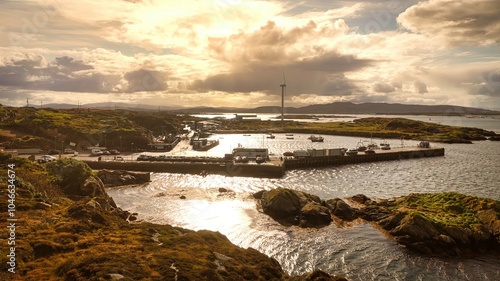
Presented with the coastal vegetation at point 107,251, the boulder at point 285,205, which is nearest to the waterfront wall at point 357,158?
the boulder at point 285,205

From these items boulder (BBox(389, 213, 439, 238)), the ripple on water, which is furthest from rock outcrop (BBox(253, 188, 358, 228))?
boulder (BBox(389, 213, 439, 238))

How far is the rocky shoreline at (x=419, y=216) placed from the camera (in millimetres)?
48000

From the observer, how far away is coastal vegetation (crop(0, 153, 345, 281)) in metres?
27.7

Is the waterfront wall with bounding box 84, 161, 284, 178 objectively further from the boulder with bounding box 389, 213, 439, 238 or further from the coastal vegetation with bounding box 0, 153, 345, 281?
the coastal vegetation with bounding box 0, 153, 345, 281

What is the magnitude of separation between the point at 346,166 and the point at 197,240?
88.6 metres

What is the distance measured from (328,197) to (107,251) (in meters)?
53.3

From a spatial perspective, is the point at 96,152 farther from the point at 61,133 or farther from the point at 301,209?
the point at 301,209

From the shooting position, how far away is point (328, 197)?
2965 inches

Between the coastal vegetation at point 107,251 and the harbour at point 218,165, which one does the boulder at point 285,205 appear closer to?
the coastal vegetation at point 107,251

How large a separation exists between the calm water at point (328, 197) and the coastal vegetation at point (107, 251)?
9859 millimetres

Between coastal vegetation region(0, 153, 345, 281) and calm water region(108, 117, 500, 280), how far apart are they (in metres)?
9.86

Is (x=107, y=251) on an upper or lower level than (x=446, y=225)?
upper

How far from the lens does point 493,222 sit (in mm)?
51625

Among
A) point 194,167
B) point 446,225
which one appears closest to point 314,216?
point 446,225
